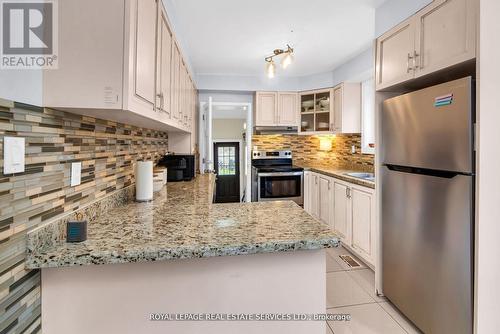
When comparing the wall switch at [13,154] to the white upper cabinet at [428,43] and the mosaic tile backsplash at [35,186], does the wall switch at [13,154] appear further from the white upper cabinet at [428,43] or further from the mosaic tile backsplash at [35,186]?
the white upper cabinet at [428,43]

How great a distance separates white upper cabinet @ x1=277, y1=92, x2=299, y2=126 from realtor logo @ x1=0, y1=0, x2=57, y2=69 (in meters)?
3.48

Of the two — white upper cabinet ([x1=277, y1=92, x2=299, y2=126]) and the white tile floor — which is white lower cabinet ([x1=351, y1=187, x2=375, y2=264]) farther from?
white upper cabinet ([x1=277, y1=92, x2=299, y2=126])

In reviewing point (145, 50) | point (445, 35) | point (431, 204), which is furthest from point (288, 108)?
point (145, 50)

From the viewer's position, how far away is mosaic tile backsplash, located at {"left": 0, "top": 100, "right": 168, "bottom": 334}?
768 millimetres

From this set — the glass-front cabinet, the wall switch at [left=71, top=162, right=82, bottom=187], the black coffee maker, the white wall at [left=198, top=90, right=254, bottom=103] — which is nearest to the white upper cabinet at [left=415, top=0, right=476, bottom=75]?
the wall switch at [left=71, top=162, right=82, bottom=187]

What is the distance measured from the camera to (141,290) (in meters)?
0.97

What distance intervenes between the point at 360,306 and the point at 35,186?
219 cm

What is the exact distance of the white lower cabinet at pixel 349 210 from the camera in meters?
2.51

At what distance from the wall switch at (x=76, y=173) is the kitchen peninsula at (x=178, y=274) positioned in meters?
0.21

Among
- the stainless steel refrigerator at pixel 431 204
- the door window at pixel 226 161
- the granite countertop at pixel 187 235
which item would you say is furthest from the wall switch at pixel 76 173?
the door window at pixel 226 161

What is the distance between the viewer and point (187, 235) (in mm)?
1028

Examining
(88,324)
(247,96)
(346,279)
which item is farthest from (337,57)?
(88,324)

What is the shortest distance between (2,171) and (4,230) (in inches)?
6.8

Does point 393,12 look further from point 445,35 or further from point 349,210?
point 349,210
